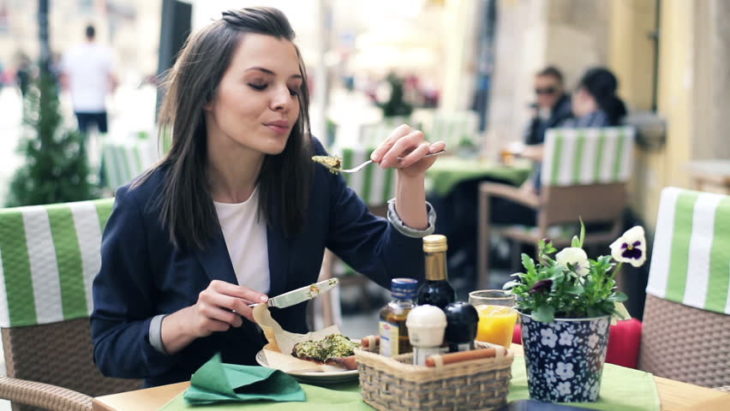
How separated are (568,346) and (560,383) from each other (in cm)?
6

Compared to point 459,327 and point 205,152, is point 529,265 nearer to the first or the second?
point 459,327

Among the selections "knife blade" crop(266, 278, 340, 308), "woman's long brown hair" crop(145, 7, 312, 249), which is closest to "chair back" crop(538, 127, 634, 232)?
"woman's long brown hair" crop(145, 7, 312, 249)

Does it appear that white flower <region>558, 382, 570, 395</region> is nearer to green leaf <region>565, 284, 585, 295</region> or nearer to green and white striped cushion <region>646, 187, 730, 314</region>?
green leaf <region>565, 284, 585, 295</region>

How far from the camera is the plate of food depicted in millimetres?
1576

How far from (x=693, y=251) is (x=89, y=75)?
9338 mm

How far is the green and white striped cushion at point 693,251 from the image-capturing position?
203 cm

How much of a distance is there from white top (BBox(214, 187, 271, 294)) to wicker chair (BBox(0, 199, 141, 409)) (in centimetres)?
41

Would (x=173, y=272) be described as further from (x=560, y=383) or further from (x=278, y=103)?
(x=560, y=383)

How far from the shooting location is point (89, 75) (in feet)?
34.4

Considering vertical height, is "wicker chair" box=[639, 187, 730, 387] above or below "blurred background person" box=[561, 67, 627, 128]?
below

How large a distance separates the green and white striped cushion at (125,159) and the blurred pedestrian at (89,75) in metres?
4.64

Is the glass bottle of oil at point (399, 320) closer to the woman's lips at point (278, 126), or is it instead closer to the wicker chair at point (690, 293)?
the woman's lips at point (278, 126)

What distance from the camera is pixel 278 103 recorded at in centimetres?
182

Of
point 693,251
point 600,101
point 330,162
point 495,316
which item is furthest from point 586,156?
point 495,316
